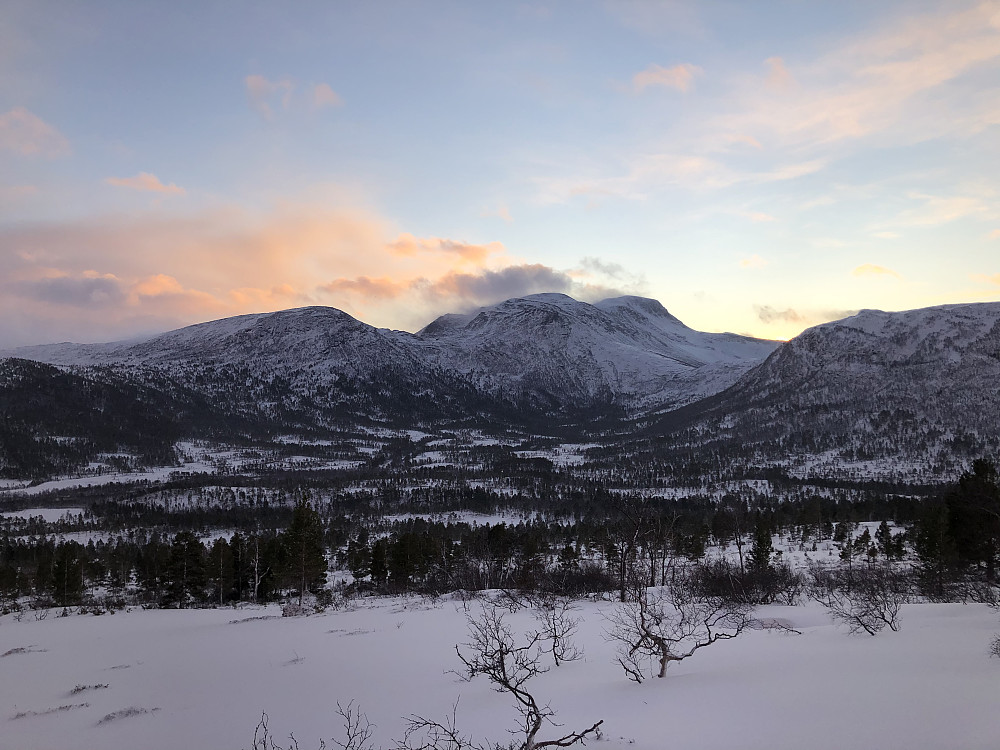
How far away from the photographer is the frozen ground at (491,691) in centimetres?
1038

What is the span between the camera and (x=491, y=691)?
51.5 ft

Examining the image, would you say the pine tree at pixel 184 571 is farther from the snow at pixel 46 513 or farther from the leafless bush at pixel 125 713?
the snow at pixel 46 513

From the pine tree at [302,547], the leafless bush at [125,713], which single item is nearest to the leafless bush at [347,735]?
the leafless bush at [125,713]

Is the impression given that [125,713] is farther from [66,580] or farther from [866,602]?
[66,580]

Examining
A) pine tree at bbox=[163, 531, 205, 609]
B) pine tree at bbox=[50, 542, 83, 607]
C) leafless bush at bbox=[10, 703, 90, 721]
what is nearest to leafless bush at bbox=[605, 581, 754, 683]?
leafless bush at bbox=[10, 703, 90, 721]

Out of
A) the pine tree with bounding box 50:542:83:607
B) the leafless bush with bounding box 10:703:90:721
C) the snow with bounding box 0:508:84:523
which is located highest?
the leafless bush with bounding box 10:703:90:721

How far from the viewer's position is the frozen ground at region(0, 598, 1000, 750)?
10.4m

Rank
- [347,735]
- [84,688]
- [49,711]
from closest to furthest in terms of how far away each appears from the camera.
Answer: [347,735] → [49,711] → [84,688]

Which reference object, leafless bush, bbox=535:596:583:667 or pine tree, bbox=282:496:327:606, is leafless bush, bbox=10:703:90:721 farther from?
pine tree, bbox=282:496:327:606

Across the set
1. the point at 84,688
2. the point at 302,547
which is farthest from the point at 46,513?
the point at 84,688

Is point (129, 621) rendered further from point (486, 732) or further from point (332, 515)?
point (332, 515)

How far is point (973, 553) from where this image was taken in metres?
35.8

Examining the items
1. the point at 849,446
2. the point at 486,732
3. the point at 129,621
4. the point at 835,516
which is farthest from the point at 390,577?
the point at 849,446

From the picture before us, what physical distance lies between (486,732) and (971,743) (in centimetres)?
943
